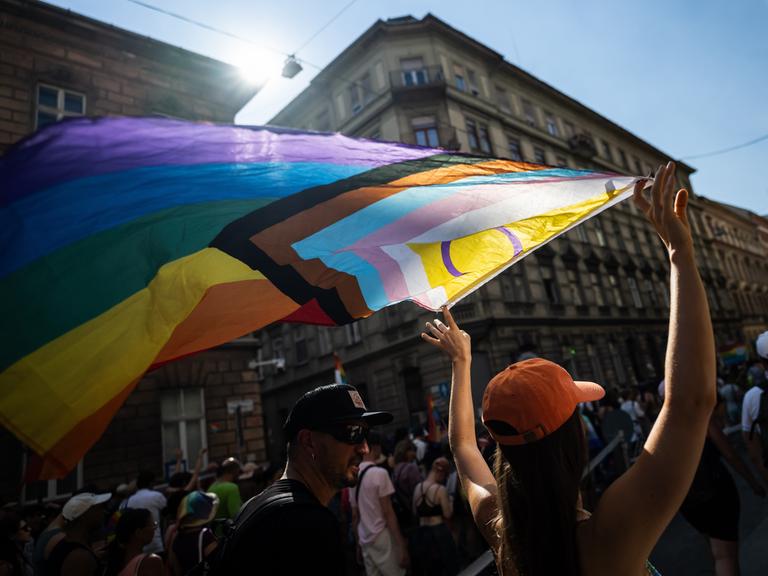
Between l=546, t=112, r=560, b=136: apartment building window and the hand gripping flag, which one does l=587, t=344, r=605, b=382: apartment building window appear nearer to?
l=546, t=112, r=560, b=136: apartment building window

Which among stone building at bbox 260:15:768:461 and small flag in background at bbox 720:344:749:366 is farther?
small flag in background at bbox 720:344:749:366

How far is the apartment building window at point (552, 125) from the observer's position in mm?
29812

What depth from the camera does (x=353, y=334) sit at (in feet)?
78.6

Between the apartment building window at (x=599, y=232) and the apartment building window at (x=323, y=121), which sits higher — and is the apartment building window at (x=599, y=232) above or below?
below

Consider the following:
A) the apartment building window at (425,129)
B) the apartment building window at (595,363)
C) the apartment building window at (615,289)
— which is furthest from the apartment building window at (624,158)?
the apartment building window at (425,129)

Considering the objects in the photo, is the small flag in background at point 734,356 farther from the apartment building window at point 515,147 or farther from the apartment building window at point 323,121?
the apartment building window at point 323,121

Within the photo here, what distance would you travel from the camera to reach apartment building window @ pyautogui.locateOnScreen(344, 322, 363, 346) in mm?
23469

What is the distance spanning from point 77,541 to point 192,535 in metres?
0.81

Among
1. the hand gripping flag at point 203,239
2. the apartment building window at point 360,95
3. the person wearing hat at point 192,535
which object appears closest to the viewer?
the hand gripping flag at point 203,239

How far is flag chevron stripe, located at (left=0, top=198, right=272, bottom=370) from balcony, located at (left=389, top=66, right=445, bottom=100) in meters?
21.6

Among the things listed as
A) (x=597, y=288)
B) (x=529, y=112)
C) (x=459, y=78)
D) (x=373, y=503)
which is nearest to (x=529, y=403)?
(x=373, y=503)

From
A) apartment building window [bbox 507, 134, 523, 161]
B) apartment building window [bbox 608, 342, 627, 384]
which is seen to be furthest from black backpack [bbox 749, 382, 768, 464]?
apartment building window [bbox 507, 134, 523, 161]

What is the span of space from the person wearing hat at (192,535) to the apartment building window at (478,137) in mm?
22049

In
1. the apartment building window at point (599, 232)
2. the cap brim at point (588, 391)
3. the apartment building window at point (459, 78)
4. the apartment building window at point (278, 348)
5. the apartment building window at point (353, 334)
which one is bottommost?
the cap brim at point (588, 391)
